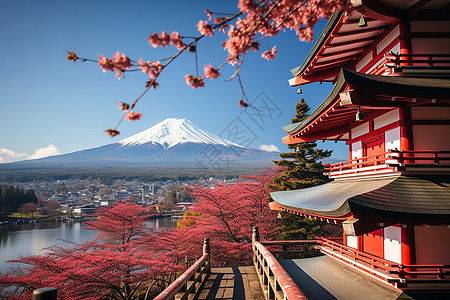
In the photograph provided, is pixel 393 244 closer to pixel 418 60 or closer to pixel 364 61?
pixel 418 60

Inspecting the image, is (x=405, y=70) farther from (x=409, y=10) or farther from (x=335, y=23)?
(x=335, y=23)

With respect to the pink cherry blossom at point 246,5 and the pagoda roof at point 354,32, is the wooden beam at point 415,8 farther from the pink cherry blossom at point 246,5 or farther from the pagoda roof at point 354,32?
the pink cherry blossom at point 246,5

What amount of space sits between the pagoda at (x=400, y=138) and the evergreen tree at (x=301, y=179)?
7.96m

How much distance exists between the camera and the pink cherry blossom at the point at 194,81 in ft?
7.82

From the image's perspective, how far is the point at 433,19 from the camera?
5.40 metres

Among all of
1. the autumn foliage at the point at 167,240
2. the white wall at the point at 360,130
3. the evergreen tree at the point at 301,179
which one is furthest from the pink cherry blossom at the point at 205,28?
the evergreen tree at the point at 301,179

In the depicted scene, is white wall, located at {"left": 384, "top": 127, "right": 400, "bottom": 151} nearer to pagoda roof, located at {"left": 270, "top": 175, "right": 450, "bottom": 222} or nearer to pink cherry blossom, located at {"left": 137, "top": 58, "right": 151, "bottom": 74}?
pagoda roof, located at {"left": 270, "top": 175, "right": 450, "bottom": 222}

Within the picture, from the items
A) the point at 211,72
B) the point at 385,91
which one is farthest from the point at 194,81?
the point at 385,91

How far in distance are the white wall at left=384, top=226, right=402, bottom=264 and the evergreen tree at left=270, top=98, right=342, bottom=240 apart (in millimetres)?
8740

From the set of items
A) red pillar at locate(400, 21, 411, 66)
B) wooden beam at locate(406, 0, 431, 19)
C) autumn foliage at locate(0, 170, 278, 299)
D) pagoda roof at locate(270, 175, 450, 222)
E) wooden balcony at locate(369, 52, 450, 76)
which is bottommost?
autumn foliage at locate(0, 170, 278, 299)

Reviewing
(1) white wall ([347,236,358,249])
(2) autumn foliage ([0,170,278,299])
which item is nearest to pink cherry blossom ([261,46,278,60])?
(1) white wall ([347,236,358,249])

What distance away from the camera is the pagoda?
4.32 metres

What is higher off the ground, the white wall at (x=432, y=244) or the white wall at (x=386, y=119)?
the white wall at (x=386, y=119)

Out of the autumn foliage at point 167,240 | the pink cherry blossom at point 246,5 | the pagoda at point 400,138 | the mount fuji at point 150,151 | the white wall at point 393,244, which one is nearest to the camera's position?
the pink cherry blossom at point 246,5
